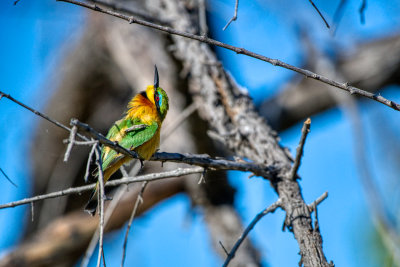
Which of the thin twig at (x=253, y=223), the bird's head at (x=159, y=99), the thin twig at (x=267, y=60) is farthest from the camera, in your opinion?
the bird's head at (x=159, y=99)

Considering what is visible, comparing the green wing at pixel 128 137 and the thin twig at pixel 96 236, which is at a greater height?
the green wing at pixel 128 137

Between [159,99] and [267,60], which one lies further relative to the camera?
[159,99]

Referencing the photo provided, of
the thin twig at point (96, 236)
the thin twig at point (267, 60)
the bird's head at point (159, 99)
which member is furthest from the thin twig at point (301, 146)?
the bird's head at point (159, 99)

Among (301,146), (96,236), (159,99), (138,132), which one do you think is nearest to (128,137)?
(138,132)

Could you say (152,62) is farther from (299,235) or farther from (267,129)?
(299,235)

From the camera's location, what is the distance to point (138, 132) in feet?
9.61

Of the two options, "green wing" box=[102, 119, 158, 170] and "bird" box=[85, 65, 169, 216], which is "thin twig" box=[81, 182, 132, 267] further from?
"green wing" box=[102, 119, 158, 170]

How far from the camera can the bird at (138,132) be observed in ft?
9.27

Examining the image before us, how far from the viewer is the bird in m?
2.82

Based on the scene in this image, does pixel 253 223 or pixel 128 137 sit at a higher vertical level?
pixel 128 137

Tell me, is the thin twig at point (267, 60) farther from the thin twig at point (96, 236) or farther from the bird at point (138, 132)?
the thin twig at point (96, 236)

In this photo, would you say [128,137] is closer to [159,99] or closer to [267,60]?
[159,99]

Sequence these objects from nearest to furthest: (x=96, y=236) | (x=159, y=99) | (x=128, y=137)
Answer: (x=96, y=236), (x=128, y=137), (x=159, y=99)

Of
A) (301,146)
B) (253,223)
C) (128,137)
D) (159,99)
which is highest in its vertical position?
(159,99)
